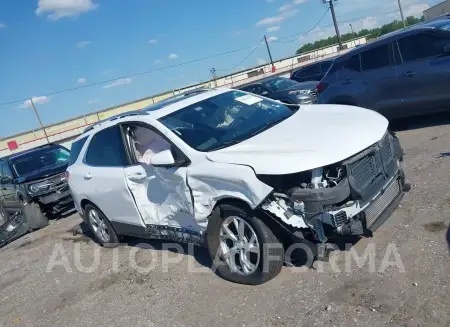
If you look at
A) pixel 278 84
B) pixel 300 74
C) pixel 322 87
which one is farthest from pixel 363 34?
pixel 322 87

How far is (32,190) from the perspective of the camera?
31.1 ft

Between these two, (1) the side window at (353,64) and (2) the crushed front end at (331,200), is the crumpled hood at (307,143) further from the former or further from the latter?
(1) the side window at (353,64)

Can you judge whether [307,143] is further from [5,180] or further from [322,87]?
[5,180]

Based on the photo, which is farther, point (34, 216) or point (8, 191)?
point (8, 191)

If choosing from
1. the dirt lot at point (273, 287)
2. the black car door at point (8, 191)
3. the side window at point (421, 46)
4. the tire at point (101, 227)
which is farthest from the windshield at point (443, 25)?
the black car door at point (8, 191)

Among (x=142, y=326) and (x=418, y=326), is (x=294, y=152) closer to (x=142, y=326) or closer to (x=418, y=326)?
(x=418, y=326)

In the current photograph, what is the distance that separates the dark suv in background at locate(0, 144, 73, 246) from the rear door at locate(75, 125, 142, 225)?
→ 11.5ft

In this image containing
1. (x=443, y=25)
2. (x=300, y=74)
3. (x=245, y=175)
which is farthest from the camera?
(x=300, y=74)

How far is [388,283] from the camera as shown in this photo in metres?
3.51

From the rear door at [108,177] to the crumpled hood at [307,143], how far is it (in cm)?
161

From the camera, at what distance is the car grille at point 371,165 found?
11.9ft

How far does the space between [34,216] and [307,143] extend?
7215 millimetres

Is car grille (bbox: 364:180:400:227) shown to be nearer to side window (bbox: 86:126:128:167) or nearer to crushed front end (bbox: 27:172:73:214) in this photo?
side window (bbox: 86:126:128:167)

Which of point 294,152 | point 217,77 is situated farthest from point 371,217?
point 217,77
